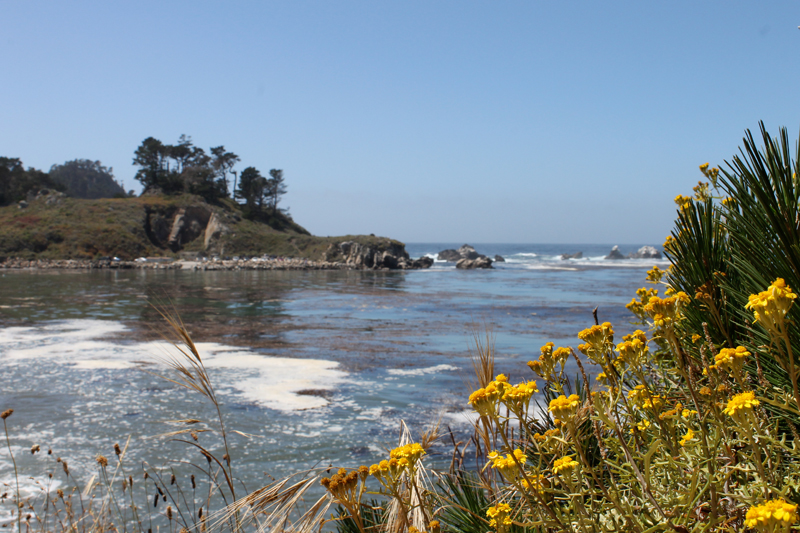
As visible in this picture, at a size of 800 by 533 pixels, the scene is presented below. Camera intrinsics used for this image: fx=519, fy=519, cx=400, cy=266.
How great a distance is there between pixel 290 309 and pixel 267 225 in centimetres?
6905

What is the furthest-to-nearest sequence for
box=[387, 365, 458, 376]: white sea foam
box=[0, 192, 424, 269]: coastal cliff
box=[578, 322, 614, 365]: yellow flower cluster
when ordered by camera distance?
box=[0, 192, 424, 269]: coastal cliff < box=[387, 365, 458, 376]: white sea foam < box=[578, 322, 614, 365]: yellow flower cluster

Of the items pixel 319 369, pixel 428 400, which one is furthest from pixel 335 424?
pixel 319 369

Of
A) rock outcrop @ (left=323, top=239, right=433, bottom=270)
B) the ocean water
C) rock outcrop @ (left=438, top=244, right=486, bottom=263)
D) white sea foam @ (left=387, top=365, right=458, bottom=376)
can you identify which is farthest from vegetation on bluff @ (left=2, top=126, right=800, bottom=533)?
rock outcrop @ (left=438, top=244, right=486, bottom=263)

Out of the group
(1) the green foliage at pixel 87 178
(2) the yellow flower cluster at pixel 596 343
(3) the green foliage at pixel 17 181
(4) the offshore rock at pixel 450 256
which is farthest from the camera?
(1) the green foliage at pixel 87 178

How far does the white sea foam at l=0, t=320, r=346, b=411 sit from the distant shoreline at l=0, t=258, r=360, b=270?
47.1 m

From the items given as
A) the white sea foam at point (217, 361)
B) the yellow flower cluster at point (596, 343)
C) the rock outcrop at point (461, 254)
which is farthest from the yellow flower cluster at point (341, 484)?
the rock outcrop at point (461, 254)

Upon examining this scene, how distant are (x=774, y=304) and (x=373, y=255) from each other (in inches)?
2804

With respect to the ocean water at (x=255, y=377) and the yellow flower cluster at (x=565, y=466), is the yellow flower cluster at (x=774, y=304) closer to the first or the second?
the yellow flower cluster at (x=565, y=466)

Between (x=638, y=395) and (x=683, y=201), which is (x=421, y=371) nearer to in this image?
(x=683, y=201)

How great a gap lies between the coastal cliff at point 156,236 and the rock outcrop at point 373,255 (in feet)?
0.45

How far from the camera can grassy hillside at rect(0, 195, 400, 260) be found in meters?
64.7

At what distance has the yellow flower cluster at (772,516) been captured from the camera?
0.91 m

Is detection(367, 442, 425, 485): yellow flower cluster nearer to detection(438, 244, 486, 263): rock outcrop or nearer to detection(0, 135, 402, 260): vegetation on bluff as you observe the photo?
detection(0, 135, 402, 260): vegetation on bluff

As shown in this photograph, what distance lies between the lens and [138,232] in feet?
241
